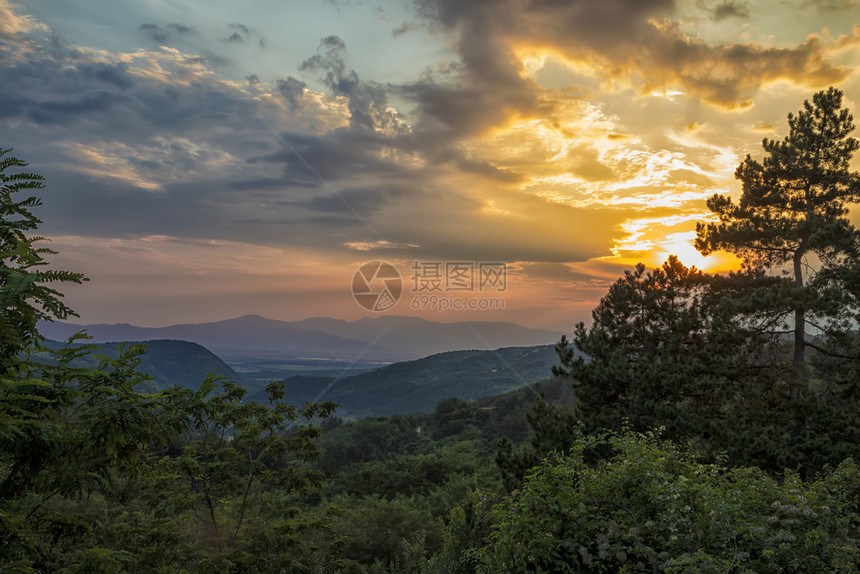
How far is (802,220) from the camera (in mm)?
16531

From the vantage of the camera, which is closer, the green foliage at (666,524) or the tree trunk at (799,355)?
the green foliage at (666,524)

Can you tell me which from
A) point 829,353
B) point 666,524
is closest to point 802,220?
point 829,353

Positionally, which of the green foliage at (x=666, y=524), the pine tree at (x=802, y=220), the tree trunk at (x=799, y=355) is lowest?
the green foliage at (x=666, y=524)

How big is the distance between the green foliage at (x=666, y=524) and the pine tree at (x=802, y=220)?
9.90 metres

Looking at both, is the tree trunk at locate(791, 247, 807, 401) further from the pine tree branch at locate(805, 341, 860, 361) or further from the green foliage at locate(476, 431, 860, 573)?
the green foliage at locate(476, 431, 860, 573)

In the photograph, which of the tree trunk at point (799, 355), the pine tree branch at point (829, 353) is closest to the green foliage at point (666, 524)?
the tree trunk at point (799, 355)

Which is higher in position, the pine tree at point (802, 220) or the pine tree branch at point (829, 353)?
the pine tree at point (802, 220)

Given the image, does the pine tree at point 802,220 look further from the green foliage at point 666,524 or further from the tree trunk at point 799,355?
the green foliage at point 666,524

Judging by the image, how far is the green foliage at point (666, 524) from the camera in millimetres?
5391

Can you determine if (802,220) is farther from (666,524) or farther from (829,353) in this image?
(666,524)

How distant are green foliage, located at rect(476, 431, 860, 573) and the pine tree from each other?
990cm

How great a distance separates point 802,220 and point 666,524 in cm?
1603

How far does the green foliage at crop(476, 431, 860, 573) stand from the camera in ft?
17.7

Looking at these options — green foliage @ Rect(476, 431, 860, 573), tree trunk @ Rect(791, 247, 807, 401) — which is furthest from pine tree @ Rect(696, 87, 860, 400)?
green foliage @ Rect(476, 431, 860, 573)
